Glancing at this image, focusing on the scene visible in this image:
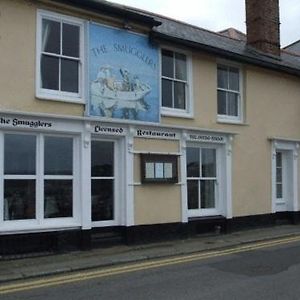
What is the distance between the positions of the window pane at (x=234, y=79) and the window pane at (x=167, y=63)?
2385mm

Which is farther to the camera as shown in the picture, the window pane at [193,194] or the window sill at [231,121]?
the window sill at [231,121]

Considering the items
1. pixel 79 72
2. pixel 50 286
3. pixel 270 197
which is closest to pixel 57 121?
pixel 79 72

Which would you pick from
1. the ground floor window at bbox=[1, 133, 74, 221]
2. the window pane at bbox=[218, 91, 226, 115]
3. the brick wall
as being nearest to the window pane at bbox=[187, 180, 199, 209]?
the window pane at bbox=[218, 91, 226, 115]

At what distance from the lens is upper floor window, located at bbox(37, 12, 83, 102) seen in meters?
11.3

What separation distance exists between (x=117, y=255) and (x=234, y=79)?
6.94m

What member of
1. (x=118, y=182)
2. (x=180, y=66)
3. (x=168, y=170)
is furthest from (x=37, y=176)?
(x=180, y=66)

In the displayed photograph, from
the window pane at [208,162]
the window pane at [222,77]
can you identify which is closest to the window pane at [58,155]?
the window pane at [208,162]

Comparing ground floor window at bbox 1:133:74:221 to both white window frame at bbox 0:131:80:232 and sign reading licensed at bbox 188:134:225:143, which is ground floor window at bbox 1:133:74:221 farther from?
sign reading licensed at bbox 188:134:225:143

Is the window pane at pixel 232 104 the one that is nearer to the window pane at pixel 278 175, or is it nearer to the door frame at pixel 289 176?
the door frame at pixel 289 176

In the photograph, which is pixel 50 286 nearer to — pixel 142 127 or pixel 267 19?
pixel 142 127

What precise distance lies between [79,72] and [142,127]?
1973 mm

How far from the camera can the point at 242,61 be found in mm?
15312

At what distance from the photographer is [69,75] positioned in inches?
464

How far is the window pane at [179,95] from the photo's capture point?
547 inches
